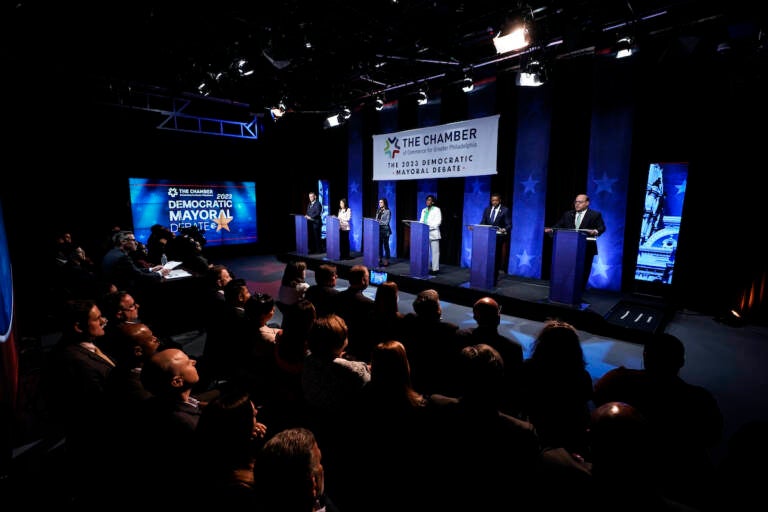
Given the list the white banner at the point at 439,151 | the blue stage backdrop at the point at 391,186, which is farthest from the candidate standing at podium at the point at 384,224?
the white banner at the point at 439,151

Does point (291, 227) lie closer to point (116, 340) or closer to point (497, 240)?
point (497, 240)

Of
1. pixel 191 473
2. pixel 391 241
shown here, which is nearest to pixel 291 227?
pixel 391 241

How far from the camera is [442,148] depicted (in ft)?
23.9

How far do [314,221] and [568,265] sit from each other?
578cm

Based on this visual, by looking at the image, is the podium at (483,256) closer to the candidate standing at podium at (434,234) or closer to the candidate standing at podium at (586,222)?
the candidate standing at podium at (586,222)

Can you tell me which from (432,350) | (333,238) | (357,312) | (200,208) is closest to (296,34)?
(357,312)

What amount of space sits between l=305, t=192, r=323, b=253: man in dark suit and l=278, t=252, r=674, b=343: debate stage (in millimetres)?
2643

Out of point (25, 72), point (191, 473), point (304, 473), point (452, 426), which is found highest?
point (25, 72)

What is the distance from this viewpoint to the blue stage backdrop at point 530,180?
6.52 metres

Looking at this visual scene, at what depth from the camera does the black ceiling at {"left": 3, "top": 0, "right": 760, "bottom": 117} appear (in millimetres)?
4461

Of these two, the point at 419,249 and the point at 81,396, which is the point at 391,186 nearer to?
the point at 419,249

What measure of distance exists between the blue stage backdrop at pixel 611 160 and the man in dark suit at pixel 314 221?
222 inches

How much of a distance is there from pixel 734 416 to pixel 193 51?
757cm

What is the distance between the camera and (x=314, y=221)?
345 inches
